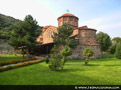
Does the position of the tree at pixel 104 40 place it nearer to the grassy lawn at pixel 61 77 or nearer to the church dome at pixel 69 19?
the church dome at pixel 69 19

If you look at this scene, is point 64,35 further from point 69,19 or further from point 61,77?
point 61,77

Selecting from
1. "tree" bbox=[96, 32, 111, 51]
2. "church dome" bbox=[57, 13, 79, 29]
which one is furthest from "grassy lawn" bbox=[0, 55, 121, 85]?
"tree" bbox=[96, 32, 111, 51]

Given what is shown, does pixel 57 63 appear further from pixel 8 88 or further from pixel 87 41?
pixel 87 41

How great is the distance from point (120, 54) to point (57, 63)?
19113 mm

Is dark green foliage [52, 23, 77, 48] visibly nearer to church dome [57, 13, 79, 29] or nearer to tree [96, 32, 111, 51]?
church dome [57, 13, 79, 29]

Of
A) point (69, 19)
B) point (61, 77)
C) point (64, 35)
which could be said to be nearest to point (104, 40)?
point (69, 19)

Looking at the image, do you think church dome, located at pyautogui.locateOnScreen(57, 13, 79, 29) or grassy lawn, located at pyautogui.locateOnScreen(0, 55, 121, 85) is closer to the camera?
grassy lawn, located at pyautogui.locateOnScreen(0, 55, 121, 85)

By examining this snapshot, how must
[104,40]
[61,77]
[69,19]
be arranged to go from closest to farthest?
[61,77] < [69,19] < [104,40]

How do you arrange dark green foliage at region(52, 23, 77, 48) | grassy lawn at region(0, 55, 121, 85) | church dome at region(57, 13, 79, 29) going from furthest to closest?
church dome at region(57, 13, 79, 29), dark green foliage at region(52, 23, 77, 48), grassy lawn at region(0, 55, 121, 85)

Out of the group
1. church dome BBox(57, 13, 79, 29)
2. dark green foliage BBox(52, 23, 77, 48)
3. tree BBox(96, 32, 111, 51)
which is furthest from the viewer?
tree BBox(96, 32, 111, 51)

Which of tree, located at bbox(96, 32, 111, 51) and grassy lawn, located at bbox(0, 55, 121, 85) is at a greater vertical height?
tree, located at bbox(96, 32, 111, 51)

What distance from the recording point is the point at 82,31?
2597 centimetres

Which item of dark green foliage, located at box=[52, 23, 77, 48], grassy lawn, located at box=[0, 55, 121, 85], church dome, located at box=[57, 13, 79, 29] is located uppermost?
church dome, located at box=[57, 13, 79, 29]

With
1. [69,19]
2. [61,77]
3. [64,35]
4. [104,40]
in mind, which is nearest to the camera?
[61,77]
